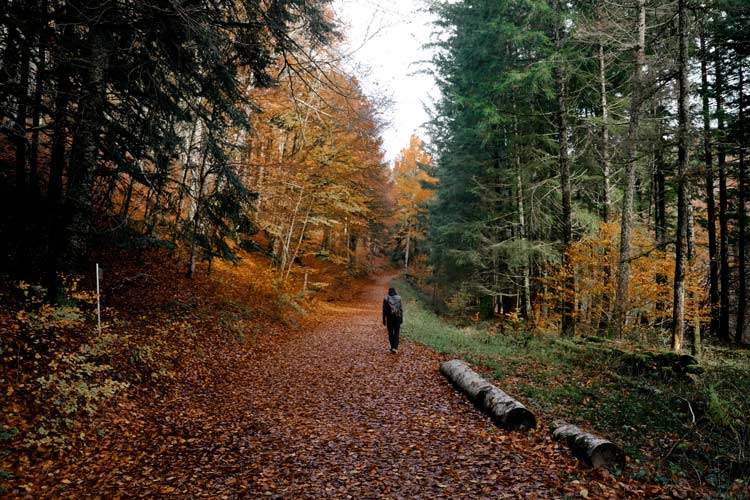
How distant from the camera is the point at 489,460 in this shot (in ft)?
15.8

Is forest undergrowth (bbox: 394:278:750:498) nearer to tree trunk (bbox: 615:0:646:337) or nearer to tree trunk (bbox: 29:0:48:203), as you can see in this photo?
tree trunk (bbox: 615:0:646:337)

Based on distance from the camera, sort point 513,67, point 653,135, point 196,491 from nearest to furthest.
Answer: point 196,491 → point 653,135 → point 513,67

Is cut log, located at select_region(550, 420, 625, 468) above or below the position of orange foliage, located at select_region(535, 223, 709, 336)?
below

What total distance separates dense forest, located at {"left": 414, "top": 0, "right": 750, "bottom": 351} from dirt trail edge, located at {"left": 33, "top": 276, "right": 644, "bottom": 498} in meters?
6.33

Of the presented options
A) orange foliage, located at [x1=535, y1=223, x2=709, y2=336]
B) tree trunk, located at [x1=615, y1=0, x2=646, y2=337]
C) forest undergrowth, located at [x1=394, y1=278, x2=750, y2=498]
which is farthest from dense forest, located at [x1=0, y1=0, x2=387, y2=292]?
orange foliage, located at [x1=535, y1=223, x2=709, y2=336]

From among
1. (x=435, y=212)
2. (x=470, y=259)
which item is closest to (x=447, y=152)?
(x=435, y=212)

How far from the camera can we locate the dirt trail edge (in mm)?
4238

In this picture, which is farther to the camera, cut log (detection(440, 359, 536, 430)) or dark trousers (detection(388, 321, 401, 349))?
dark trousers (detection(388, 321, 401, 349))

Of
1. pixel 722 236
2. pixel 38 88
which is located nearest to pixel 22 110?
pixel 38 88

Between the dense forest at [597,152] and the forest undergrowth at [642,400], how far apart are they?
187 cm

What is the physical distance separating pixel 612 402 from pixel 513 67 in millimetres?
12734

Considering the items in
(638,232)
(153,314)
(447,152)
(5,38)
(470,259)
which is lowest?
(153,314)

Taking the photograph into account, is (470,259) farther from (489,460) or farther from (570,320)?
(489,460)

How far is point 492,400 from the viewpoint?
6.25 meters
